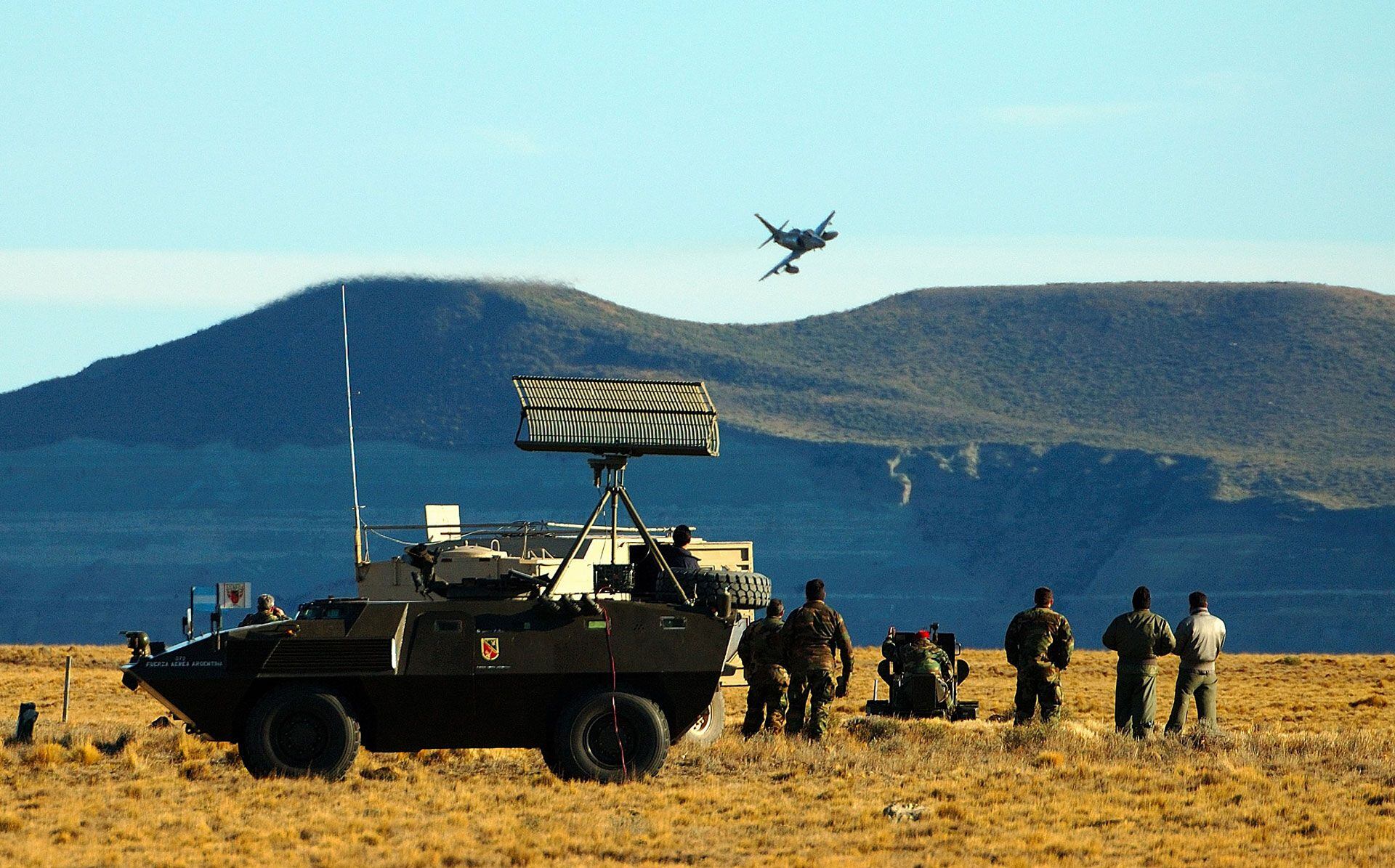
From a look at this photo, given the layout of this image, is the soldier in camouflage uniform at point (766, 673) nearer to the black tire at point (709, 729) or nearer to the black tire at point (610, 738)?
the black tire at point (709, 729)

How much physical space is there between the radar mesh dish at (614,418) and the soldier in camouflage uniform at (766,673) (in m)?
2.77

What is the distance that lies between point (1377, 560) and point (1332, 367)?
159ft

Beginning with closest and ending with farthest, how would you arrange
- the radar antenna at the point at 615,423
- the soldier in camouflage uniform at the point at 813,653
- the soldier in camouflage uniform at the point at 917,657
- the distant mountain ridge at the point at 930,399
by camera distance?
the radar antenna at the point at 615,423 → the soldier in camouflage uniform at the point at 813,653 → the soldier in camouflage uniform at the point at 917,657 → the distant mountain ridge at the point at 930,399

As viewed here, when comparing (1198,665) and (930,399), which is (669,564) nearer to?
(1198,665)

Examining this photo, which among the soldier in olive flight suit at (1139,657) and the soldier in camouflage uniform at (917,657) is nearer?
the soldier in olive flight suit at (1139,657)

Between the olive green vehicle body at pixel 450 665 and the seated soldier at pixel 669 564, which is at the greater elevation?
the seated soldier at pixel 669 564

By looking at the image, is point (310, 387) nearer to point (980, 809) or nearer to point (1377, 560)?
point (1377, 560)

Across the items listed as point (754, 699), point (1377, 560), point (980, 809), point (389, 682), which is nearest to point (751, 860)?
point (980, 809)

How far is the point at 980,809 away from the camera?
15.1m

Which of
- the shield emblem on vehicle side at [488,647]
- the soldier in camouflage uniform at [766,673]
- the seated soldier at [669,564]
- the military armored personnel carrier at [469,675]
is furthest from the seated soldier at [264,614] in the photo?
the soldier in camouflage uniform at [766,673]

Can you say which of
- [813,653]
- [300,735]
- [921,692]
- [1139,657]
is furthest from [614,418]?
[921,692]

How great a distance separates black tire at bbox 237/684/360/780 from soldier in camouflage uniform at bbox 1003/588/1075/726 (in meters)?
6.31

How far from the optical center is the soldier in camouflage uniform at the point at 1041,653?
18.9 metres

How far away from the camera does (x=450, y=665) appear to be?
632 inches
